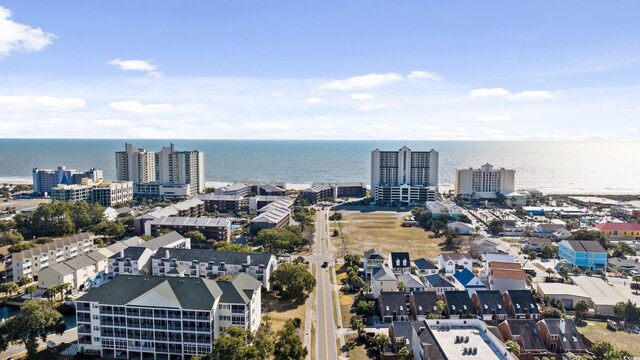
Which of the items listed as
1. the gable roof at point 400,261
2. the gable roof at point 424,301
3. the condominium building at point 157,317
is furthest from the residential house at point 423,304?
the condominium building at point 157,317

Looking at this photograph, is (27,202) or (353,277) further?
(27,202)

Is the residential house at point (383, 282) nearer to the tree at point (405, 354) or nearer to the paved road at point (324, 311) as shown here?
the paved road at point (324, 311)

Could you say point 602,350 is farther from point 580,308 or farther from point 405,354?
point 405,354

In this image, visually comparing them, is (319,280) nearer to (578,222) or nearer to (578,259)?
(578,259)

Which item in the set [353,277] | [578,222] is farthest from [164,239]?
[578,222]

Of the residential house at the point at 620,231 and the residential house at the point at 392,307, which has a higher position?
the residential house at the point at 620,231

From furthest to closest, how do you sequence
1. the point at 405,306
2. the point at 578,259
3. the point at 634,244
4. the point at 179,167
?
the point at 179,167
the point at 634,244
the point at 578,259
the point at 405,306

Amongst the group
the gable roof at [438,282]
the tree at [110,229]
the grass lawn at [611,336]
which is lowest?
the grass lawn at [611,336]
